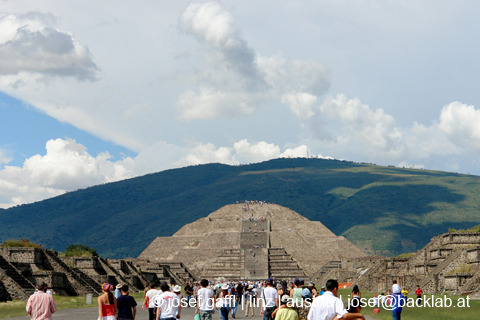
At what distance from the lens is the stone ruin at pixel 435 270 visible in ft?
135

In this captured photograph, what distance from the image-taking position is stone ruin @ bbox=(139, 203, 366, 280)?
8107cm

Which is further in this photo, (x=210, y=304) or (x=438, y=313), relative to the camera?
(x=438, y=313)

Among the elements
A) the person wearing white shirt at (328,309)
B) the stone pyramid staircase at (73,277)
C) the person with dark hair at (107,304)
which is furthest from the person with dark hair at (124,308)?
the stone pyramid staircase at (73,277)

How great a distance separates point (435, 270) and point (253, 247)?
45.2 m

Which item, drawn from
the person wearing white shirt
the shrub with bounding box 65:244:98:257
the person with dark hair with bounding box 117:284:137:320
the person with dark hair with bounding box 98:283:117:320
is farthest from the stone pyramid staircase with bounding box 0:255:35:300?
the person wearing white shirt

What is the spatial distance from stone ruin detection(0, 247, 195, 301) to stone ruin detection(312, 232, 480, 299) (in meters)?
20.3

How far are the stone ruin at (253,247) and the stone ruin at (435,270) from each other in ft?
36.2

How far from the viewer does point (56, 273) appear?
43312mm

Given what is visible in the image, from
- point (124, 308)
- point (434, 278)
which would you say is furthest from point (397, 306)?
point (434, 278)

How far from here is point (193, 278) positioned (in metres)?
78.0

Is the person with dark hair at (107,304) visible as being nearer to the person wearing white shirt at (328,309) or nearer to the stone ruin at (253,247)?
the person wearing white shirt at (328,309)

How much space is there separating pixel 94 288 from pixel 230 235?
46.4 meters

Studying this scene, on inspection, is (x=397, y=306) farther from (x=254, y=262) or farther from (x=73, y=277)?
(x=254, y=262)

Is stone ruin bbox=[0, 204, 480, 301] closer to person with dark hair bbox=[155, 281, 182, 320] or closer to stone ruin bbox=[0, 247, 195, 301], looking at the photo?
stone ruin bbox=[0, 247, 195, 301]
